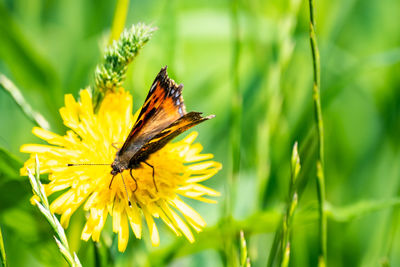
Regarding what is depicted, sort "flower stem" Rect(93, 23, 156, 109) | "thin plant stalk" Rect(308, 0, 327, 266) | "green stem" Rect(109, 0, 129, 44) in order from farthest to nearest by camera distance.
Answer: "green stem" Rect(109, 0, 129, 44)
"flower stem" Rect(93, 23, 156, 109)
"thin plant stalk" Rect(308, 0, 327, 266)

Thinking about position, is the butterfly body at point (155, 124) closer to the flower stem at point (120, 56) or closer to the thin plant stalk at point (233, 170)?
the flower stem at point (120, 56)

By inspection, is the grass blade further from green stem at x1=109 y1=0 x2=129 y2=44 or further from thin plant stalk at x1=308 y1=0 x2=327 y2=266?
thin plant stalk at x1=308 y1=0 x2=327 y2=266

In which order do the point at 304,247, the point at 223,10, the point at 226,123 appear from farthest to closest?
the point at 223,10 < the point at 226,123 < the point at 304,247

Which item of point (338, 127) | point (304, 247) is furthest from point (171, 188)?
point (338, 127)

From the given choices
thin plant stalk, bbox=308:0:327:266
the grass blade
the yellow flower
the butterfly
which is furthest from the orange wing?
thin plant stalk, bbox=308:0:327:266

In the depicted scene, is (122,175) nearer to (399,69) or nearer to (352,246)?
(352,246)

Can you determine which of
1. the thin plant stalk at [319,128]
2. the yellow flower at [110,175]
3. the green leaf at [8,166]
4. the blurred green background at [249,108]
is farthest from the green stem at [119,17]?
the thin plant stalk at [319,128]

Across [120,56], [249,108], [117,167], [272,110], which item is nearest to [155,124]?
[117,167]

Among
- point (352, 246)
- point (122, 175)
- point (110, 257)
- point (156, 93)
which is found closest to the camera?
point (110, 257)

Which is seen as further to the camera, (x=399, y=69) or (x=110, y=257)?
(x=399, y=69)
